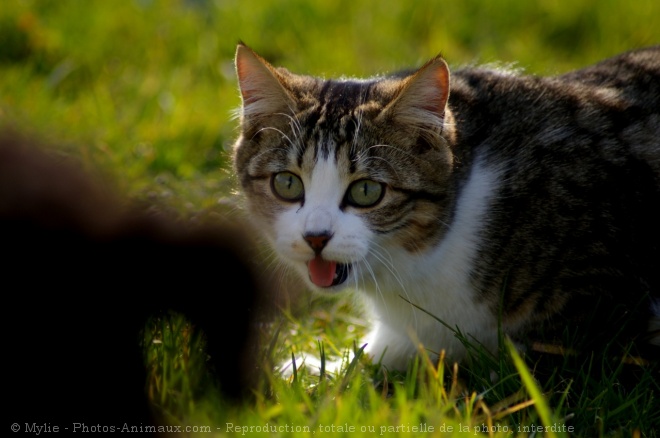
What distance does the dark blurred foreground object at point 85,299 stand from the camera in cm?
207

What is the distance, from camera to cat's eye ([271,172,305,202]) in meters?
2.36

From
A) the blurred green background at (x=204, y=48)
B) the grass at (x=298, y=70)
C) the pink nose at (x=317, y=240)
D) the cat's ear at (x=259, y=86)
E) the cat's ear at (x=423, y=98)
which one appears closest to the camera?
the grass at (x=298, y=70)

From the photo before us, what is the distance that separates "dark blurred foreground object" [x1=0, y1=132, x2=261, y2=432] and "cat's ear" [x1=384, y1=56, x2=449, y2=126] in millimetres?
777

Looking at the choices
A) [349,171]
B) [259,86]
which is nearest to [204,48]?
[259,86]

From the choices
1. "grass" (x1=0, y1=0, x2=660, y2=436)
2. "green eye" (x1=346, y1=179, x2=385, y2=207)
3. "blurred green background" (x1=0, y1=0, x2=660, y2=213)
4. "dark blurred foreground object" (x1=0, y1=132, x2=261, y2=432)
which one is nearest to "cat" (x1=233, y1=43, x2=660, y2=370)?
"green eye" (x1=346, y1=179, x2=385, y2=207)

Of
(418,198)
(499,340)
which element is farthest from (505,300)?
(418,198)

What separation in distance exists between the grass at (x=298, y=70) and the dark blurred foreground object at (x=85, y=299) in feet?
0.25

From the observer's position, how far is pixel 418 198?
2.36 meters

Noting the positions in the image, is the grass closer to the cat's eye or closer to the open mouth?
the open mouth

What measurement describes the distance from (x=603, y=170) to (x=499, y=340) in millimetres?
615

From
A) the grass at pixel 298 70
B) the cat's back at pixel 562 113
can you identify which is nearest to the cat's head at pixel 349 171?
the cat's back at pixel 562 113

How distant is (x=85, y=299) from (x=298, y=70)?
8.35ft

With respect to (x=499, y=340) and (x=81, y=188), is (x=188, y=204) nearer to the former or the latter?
(x=81, y=188)

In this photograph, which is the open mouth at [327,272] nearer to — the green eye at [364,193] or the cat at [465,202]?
the cat at [465,202]
